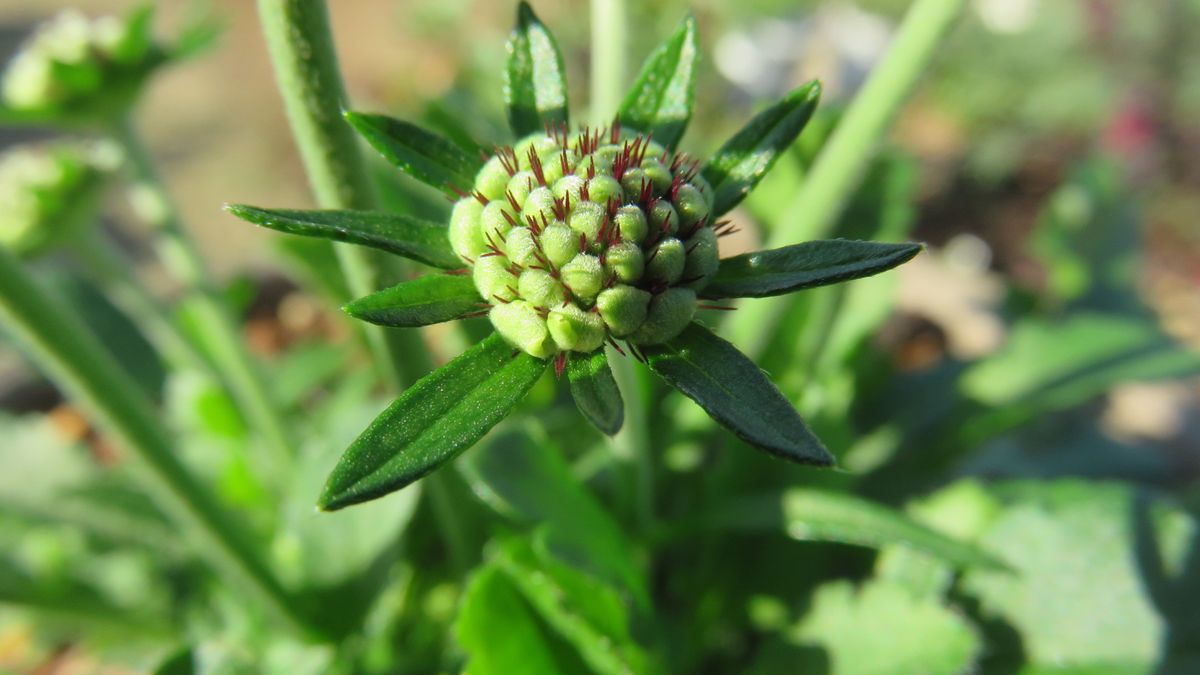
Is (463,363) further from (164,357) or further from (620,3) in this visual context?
(164,357)

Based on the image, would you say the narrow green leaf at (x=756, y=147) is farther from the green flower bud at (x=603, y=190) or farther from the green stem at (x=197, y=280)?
the green stem at (x=197, y=280)

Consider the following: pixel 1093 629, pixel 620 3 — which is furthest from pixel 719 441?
pixel 620 3

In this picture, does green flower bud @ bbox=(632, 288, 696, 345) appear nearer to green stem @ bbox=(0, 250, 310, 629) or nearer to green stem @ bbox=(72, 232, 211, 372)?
green stem @ bbox=(0, 250, 310, 629)

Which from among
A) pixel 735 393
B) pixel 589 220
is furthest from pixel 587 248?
pixel 735 393

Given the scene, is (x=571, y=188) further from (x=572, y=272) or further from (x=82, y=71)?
(x=82, y=71)

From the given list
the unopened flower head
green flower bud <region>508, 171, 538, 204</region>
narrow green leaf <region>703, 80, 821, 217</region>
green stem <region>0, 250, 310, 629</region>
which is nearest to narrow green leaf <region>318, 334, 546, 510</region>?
green flower bud <region>508, 171, 538, 204</region>

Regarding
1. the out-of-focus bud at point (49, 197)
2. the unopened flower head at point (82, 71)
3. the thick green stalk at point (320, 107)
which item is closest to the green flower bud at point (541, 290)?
the thick green stalk at point (320, 107)
